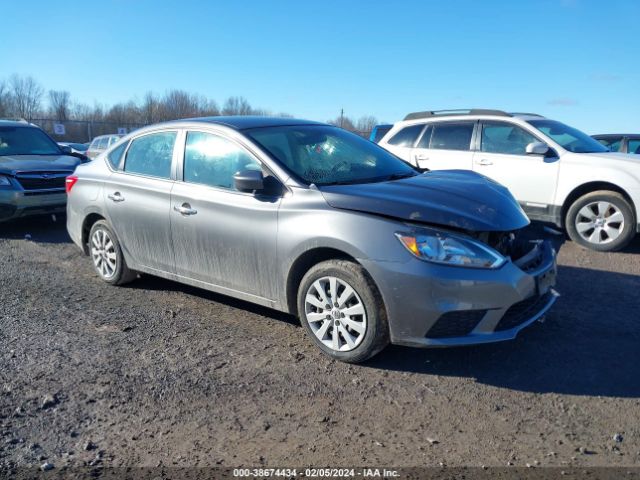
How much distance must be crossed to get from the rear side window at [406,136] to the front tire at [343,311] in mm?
5471

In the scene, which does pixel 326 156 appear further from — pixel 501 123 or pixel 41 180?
pixel 41 180

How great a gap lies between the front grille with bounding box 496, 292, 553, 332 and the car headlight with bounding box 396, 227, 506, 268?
35 cm

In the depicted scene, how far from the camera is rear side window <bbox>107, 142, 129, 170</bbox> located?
5637 millimetres

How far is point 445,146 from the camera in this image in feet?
28.0

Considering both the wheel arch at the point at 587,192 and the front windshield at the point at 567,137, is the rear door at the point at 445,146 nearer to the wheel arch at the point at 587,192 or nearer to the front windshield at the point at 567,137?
the front windshield at the point at 567,137

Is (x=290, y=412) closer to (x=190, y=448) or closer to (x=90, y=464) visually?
(x=190, y=448)

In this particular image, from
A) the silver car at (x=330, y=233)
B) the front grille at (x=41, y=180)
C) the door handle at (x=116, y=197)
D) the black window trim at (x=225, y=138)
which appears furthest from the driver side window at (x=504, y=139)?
the front grille at (x=41, y=180)

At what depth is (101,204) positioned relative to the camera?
18.4ft

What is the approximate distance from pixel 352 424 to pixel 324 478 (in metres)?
0.51

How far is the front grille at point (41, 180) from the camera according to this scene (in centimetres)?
823

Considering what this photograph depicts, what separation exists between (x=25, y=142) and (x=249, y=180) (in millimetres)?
7123

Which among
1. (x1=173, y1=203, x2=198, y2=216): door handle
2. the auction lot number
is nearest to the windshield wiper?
(x1=173, y1=203, x2=198, y2=216): door handle

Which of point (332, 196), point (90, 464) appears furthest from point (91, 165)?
point (90, 464)

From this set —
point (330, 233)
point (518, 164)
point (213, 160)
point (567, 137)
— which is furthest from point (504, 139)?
point (330, 233)
